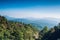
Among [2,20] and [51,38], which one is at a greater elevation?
[2,20]

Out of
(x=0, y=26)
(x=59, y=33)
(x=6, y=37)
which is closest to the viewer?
(x=6, y=37)

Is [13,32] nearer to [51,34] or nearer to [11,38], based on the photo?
[11,38]

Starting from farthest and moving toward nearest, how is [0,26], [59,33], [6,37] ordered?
1. [59,33]
2. [0,26]
3. [6,37]

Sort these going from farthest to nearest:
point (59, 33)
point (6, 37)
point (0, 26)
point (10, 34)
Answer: point (59, 33) → point (0, 26) → point (10, 34) → point (6, 37)

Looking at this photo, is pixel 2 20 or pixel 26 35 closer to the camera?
pixel 26 35

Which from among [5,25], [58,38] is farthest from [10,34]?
[58,38]

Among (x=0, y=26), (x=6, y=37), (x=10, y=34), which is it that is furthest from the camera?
(x=0, y=26)

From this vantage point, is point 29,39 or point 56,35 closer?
point 29,39

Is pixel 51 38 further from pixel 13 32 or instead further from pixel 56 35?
pixel 13 32

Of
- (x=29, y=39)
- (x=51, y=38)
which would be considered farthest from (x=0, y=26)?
(x=51, y=38)
